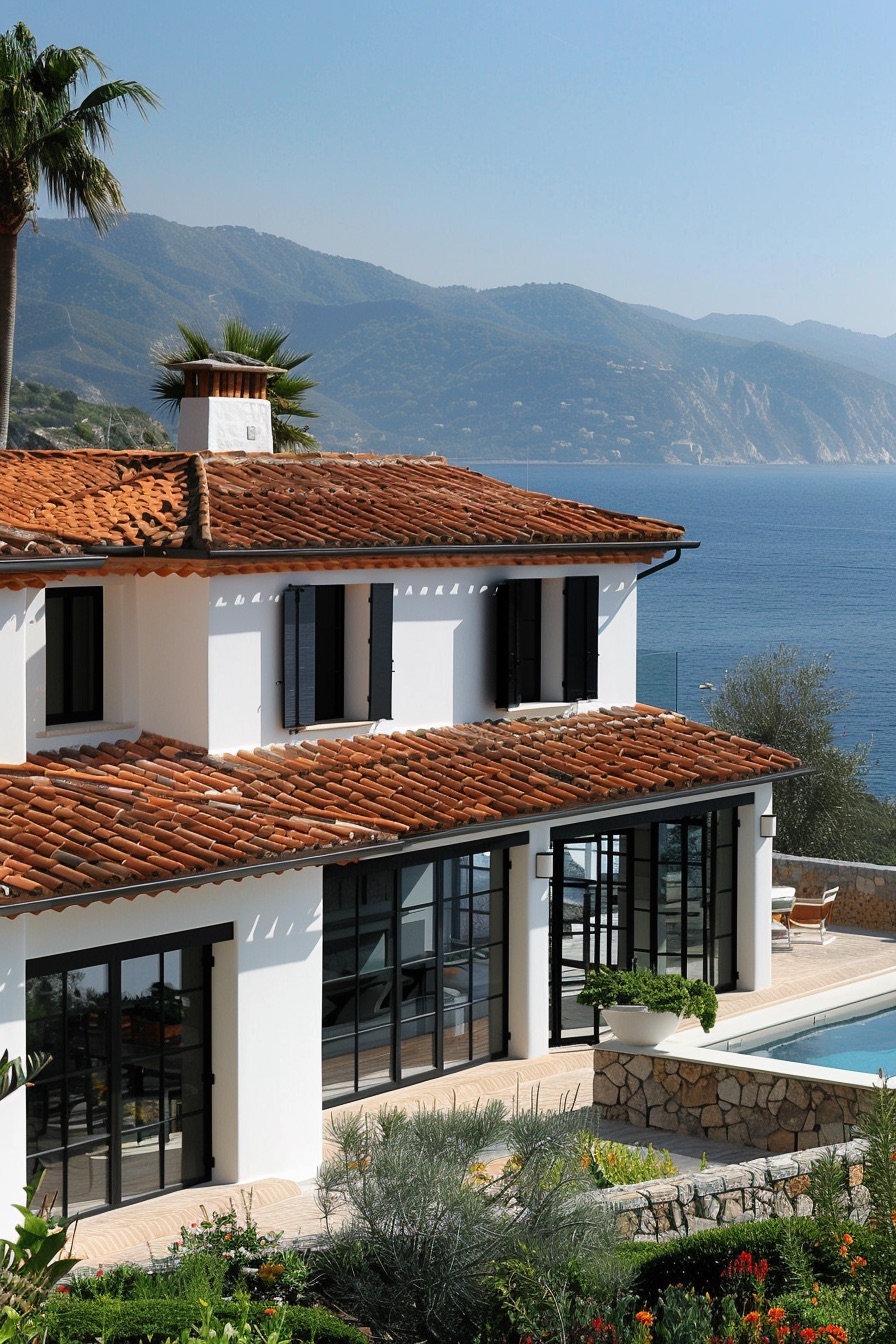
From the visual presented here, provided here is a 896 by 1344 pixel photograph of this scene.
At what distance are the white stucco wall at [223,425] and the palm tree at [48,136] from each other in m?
6.34

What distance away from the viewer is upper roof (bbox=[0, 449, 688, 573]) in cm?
1647

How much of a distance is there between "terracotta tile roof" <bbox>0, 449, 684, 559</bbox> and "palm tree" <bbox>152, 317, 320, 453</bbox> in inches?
183

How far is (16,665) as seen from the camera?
1470cm

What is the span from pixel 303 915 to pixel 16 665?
3.26 metres

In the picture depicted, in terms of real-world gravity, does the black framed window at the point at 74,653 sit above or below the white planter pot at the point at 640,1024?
above

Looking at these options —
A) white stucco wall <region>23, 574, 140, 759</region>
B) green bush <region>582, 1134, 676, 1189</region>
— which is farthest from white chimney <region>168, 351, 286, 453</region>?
green bush <region>582, 1134, 676, 1189</region>

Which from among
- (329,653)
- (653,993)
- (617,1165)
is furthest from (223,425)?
(617,1165)

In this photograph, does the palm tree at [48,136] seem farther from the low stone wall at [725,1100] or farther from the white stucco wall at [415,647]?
the low stone wall at [725,1100]

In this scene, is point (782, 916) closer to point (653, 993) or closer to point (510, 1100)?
point (653, 993)

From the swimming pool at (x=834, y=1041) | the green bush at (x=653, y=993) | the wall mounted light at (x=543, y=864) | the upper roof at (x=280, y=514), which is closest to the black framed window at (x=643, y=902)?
the wall mounted light at (x=543, y=864)

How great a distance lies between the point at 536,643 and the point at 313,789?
16.0 ft

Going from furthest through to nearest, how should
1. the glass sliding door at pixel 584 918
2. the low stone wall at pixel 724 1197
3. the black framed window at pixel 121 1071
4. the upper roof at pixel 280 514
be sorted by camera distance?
the glass sliding door at pixel 584 918 < the upper roof at pixel 280 514 < the black framed window at pixel 121 1071 < the low stone wall at pixel 724 1197

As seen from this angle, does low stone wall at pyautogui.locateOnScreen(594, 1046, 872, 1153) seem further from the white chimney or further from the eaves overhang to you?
the white chimney

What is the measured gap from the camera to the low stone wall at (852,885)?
969 inches
